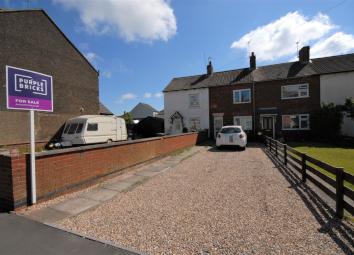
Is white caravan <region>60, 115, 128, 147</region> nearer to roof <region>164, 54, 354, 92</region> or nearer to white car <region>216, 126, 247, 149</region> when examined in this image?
white car <region>216, 126, 247, 149</region>

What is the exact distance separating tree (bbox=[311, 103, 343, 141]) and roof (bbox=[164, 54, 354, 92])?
12.3ft

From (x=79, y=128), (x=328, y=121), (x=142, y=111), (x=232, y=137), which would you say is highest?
(x=142, y=111)

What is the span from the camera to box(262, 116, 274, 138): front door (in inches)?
899

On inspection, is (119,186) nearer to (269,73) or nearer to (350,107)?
(350,107)

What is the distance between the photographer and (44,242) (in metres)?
3.73

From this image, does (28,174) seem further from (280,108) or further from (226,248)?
(280,108)

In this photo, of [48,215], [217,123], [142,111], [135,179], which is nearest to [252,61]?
[217,123]

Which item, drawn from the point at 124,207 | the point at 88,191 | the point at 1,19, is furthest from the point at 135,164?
the point at 1,19

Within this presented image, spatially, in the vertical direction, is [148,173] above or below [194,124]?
below

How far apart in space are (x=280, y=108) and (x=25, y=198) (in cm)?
2231

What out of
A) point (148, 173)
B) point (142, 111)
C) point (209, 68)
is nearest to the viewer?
point (148, 173)

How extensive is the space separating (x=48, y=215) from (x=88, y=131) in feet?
39.9

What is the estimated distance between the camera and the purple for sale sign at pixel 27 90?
5203mm

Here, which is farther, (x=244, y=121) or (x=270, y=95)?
(x=244, y=121)
